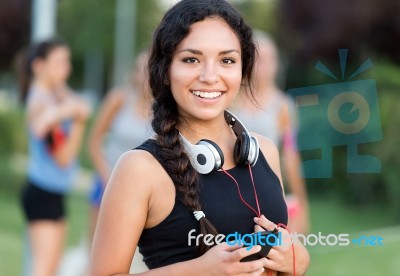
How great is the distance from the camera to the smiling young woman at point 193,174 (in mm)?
2273

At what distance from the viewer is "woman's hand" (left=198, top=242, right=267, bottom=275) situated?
2.19m

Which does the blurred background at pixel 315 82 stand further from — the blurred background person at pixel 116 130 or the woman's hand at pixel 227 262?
the woman's hand at pixel 227 262

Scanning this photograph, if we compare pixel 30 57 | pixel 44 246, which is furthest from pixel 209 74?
pixel 30 57

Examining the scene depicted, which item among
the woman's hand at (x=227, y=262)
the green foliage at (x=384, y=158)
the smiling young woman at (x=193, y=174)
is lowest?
the woman's hand at (x=227, y=262)

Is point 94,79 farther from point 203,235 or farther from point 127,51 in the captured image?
point 203,235

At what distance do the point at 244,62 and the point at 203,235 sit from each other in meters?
0.67

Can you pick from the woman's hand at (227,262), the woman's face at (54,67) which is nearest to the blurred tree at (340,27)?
the woman's face at (54,67)

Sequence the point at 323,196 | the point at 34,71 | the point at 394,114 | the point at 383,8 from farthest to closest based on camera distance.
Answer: the point at 383,8 → the point at 323,196 → the point at 394,114 → the point at 34,71

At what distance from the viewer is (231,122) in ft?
8.70

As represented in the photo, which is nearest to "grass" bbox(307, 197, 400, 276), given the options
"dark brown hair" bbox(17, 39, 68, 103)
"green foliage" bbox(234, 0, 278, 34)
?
"dark brown hair" bbox(17, 39, 68, 103)

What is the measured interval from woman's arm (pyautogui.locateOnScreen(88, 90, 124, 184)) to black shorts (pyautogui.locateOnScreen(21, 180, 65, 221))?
1.15 ft

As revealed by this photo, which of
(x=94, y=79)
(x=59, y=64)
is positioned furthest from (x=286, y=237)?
(x=94, y=79)

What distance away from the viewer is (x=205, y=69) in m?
2.41

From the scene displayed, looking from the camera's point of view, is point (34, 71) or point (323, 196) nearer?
point (34, 71)
